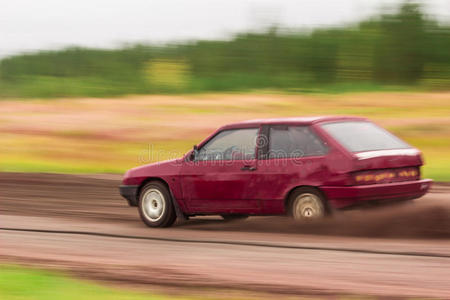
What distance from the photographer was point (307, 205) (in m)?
9.29

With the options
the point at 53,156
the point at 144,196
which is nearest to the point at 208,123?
the point at 53,156

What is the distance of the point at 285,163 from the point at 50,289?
12.4ft

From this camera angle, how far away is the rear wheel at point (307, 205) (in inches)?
360

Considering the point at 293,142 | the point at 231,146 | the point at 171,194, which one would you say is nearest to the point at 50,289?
the point at 293,142

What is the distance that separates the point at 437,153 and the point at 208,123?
10480 mm

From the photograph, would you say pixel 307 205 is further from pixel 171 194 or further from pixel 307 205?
pixel 171 194

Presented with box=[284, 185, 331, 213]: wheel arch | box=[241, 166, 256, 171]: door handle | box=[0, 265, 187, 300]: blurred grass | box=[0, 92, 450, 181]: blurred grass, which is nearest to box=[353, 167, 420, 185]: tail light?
box=[284, 185, 331, 213]: wheel arch

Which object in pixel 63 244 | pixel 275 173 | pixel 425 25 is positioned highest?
pixel 425 25

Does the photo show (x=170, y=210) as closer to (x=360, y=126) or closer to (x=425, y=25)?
(x=360, y=126)

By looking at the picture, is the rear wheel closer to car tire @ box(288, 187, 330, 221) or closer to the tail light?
car tire @ box(288, 187, 330, 221)

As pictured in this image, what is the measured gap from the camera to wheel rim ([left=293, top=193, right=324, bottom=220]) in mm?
9156

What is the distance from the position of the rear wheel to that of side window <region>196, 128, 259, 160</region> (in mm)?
828

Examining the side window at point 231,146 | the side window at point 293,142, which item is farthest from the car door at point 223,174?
the side window at point 293,142

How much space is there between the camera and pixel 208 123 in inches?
1170
